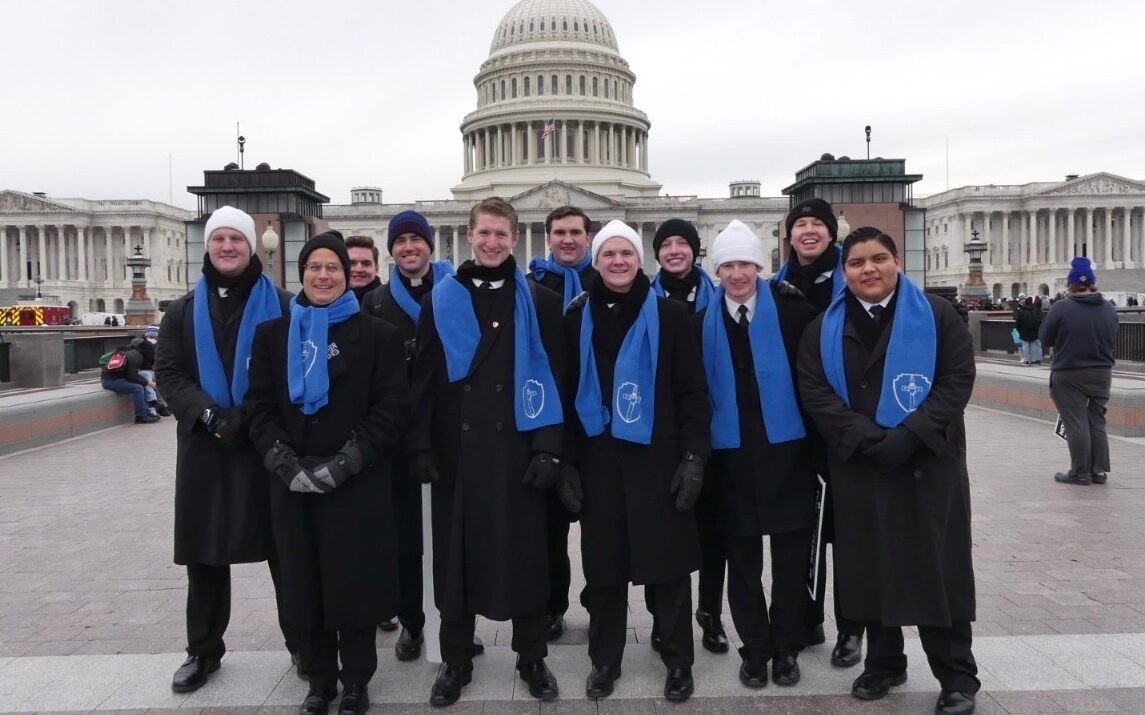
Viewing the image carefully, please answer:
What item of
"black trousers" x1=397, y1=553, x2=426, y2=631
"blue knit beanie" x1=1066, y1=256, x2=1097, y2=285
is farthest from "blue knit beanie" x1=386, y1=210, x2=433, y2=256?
"blue knit beanie" x1=1066, y1=256, x2=1097, y2=285

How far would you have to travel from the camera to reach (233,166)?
32281mm

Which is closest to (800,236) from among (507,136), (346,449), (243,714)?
(346,449)

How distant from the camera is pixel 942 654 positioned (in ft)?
16.2

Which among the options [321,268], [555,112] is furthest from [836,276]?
[555,112]

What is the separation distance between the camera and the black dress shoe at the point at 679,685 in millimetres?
5090

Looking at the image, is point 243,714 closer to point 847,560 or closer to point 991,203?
point 847,560

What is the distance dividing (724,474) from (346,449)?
7.08 ft

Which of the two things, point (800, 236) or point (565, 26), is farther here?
point (565, 26)

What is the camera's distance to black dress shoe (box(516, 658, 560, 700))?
517 centimetres

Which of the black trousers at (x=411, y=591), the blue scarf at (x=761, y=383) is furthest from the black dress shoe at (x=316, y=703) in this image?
the blue scarf at (x=761, y=383)

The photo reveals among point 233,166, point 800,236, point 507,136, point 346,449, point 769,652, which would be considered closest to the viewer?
point 346,449

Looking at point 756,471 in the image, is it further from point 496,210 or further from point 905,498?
point 496,210

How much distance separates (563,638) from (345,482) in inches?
79.7

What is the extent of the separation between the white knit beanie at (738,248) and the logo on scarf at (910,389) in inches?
39.3
